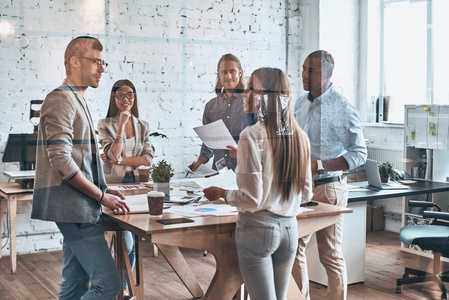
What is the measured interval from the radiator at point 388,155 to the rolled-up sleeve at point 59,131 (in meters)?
1.60

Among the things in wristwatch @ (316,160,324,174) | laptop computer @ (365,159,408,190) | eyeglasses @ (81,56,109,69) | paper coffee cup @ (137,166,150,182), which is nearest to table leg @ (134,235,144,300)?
paper coffee cup @ (137,166,150,182)

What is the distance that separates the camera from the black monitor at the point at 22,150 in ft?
5.90

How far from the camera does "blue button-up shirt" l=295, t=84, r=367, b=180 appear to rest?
2264mm

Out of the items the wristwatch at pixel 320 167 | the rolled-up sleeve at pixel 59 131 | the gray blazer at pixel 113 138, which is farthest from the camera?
the wristwatch at pixel 320 167

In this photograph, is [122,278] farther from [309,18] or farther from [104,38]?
[309,18]

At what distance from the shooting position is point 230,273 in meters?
2.16

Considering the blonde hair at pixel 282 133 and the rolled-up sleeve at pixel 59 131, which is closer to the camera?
the rolled-up sleeve at pixel 59 131

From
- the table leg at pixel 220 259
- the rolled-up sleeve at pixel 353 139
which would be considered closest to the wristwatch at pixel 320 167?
the rolled-up sleeve at pixel 353 139

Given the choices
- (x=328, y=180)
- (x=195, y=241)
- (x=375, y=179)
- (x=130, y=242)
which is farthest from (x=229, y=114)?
(x=375, y=179)

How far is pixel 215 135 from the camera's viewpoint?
6.76ft

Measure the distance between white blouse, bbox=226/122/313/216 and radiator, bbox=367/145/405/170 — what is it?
3.06 ft

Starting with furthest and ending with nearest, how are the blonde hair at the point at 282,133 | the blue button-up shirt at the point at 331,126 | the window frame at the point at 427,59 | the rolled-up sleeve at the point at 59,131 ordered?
the window frame at the point at 427,59 < the blue button-up shirt at the point at 331,126 < the blonde hair at the point at 282,133 < the rolled-up sleeve at the point at 59,131

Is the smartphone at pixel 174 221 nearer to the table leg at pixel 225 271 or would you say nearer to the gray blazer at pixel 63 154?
the table leg at pixel 225 271

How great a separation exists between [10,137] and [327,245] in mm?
1602
